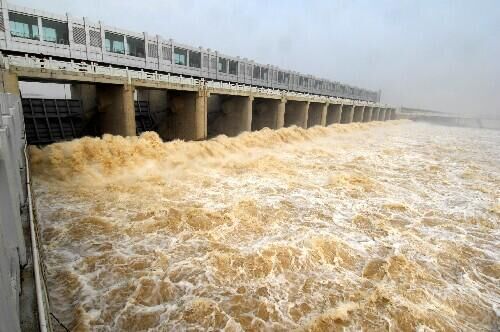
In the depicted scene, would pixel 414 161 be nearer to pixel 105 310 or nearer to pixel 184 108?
pixel 184 108

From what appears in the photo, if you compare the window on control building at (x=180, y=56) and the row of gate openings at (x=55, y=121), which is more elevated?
the window on control building at (x=180, y=56)

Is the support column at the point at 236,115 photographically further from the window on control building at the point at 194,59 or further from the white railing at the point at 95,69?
the window on control building at the point at 194,59

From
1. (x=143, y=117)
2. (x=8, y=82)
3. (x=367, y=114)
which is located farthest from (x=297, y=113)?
(x=367, y=114)

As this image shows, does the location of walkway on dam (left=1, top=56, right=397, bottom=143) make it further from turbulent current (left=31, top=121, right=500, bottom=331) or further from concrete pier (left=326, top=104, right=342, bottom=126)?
concrete pier (left=326, top=104, right=342, bottom=126)

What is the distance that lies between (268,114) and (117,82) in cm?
1820

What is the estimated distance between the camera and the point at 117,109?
17375 mm

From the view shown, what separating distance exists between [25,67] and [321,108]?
35.0m

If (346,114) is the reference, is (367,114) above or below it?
above

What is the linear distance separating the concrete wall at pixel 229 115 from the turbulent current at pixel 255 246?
37.4 feet

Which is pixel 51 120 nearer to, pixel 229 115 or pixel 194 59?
pixel 194 59

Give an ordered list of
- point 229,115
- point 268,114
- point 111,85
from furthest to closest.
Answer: point 268,114, point 229,115, point 111,85

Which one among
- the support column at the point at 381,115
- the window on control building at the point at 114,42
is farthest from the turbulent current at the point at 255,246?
the support column at the point at 381,115

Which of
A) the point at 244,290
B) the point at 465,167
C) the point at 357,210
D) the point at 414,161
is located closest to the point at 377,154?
the point at 414,161

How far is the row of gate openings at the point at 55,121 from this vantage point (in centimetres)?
1834
